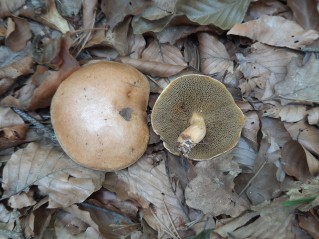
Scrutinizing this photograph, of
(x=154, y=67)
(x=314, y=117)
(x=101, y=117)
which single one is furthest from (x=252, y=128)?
(x=101, y=117)

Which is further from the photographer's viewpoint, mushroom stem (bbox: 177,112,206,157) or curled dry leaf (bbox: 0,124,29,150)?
curled dry leaf (bbox: 0,124,29,150)

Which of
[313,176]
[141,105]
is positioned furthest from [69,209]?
[313,176]

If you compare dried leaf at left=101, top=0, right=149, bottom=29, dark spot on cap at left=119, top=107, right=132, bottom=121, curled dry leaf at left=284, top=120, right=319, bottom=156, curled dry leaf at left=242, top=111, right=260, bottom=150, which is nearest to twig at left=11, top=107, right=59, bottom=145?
dark spot on cap at left=119, top=107, right=132, bottom=121

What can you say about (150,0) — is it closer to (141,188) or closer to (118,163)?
(118,163)

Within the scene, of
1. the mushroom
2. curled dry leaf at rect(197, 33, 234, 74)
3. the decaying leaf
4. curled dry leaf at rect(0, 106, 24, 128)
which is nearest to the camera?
the mushroom

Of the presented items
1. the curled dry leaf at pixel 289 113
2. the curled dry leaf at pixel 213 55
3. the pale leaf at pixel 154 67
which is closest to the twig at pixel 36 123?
the pale leaf at pixel 154 67

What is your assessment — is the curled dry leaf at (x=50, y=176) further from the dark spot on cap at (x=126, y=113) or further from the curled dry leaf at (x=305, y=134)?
the curled dry leaf at (x=305, y=134)

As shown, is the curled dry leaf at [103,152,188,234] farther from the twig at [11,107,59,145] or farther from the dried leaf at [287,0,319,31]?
the dried leaf at [287,0,319,31]
